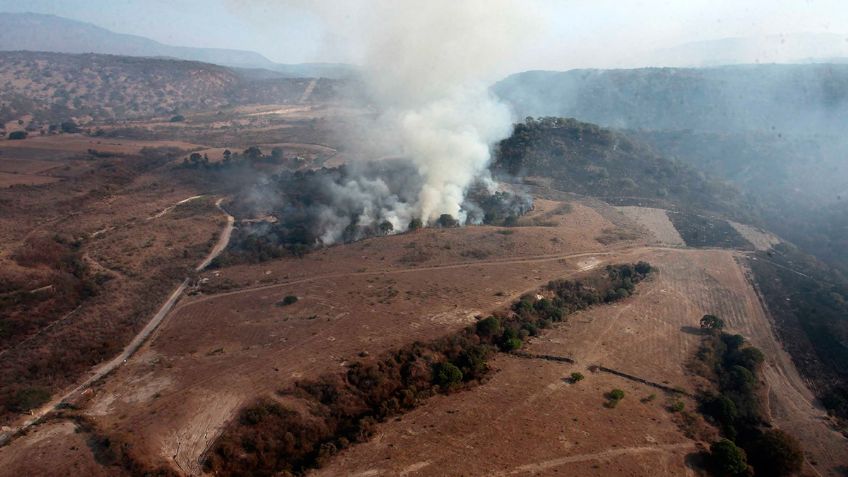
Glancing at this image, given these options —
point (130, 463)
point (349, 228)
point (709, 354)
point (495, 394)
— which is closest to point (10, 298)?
point (130, 463)

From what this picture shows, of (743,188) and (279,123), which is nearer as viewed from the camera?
(743,188)

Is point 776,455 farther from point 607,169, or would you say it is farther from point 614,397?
point 607,169

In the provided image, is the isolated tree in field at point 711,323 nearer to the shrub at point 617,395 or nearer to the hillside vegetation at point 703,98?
the shrub at point 617,395

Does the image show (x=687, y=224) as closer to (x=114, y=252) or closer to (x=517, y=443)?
(x=517, y=443)

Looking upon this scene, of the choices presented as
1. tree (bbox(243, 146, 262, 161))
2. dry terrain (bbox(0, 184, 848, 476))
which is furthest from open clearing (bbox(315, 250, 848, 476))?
tree (bbox(243, 146, 262, 161))

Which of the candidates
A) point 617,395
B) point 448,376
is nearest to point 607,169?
point 617,395

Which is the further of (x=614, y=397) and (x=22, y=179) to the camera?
(x=22, y=179)
